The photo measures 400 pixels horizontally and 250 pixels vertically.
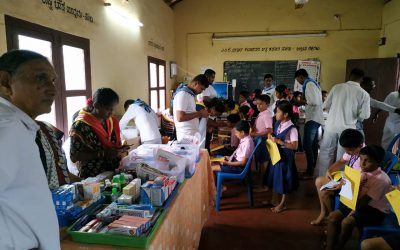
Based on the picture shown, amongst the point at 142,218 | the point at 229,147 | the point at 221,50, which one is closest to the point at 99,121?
the point at 142,218

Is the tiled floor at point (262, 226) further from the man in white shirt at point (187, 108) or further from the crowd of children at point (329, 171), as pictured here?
the man in white shirt at point (187, 108)

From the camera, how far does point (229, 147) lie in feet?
12.0

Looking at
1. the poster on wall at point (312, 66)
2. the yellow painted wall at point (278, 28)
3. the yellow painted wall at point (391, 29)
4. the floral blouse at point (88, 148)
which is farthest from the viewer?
the poster on wall at point (312, 66)

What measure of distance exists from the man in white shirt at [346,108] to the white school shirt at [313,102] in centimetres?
42

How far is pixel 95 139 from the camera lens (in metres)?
1.83

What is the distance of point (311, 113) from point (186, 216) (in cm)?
286

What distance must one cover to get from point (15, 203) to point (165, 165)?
969mm

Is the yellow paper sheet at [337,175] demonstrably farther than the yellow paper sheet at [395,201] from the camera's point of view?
Yes

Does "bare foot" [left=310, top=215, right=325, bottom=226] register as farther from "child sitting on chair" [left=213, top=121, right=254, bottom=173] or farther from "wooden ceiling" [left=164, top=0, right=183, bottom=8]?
"wooden ceiling" [left=164, top=0, right=183, bottom=8]

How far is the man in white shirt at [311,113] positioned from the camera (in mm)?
3855

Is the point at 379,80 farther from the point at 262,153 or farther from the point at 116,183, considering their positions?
the point at 116,183

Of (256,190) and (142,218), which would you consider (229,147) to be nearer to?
(256,190)

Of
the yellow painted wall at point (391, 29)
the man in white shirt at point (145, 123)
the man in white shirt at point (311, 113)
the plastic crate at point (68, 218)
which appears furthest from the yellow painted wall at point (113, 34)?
the yellow painted wall at point (391, 29)

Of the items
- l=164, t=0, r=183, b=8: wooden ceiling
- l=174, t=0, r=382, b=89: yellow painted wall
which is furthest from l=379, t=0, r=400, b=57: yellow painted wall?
l=164, t=0, r=183, b=8: wooden ceiling
